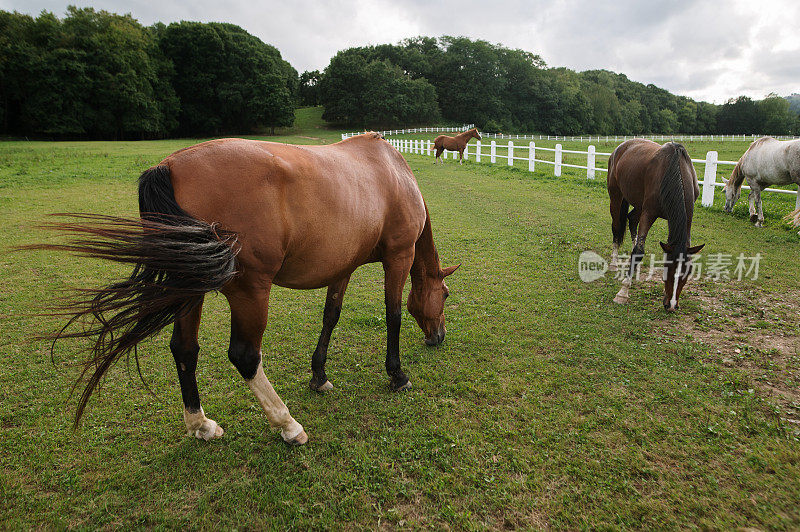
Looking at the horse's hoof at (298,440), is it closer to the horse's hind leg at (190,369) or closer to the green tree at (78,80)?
the horse's hind leg at (190,369)

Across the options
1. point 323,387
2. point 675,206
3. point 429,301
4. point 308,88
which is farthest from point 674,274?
point 308,88

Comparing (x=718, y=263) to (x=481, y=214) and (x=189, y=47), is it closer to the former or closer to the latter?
(x=481, y=214)

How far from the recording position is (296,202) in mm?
2369

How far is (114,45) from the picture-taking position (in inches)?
1751

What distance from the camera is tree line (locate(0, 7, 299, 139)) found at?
39.5 meters

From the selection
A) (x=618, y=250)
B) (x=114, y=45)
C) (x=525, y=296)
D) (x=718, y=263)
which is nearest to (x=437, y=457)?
(x=525, y=296)

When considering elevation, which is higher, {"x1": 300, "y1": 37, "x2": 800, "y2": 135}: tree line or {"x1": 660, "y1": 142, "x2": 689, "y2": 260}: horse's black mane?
{"x1": 300, "y1": 37, "x2": 800, "y2": 135}: tree line

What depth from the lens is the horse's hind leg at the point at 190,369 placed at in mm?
2594

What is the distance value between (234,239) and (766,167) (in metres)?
10.2

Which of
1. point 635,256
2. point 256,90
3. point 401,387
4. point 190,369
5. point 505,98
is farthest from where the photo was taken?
point 505,98

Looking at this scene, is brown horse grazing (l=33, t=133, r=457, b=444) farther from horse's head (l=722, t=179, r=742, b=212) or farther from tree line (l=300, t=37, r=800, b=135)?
tree line (l=300, t=37, r=800, b=135)

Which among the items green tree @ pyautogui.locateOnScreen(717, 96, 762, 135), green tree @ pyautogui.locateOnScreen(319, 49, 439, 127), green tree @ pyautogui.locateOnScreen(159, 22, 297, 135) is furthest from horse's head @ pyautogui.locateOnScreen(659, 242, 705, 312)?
green tree @ pyautogui.locateOnScreen(717, 96, 762, 135)

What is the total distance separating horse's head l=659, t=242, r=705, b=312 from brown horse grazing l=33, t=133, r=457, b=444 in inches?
128

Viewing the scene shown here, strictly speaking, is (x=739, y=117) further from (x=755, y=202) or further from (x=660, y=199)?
(x=660, y=199)
